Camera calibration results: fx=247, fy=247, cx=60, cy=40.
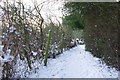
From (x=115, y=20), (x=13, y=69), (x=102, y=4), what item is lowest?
(x=13, y=69)

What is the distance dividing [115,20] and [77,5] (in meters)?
3.23

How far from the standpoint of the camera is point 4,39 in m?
6.80

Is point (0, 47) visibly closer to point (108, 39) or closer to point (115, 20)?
point (115, 20)

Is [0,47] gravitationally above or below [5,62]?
above

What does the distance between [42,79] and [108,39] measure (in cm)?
295

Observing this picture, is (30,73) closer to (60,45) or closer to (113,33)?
(113,33)

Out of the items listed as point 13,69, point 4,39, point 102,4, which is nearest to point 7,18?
point 4,39

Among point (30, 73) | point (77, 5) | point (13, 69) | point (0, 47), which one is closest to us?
point (0, 47)

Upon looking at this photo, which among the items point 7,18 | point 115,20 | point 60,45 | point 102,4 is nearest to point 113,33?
point 115,20

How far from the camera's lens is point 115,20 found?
816cm

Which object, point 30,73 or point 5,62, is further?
point 30,73

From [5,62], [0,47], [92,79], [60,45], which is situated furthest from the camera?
[60,45]

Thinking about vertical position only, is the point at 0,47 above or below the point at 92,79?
above

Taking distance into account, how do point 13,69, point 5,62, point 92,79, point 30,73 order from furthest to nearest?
point 30,73 < point 92,79 < point 13,69 < point 5,62
